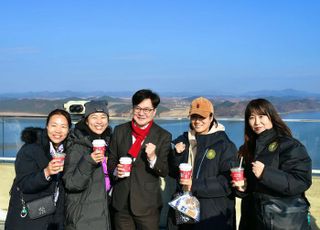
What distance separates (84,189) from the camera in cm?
337

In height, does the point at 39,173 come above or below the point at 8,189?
above

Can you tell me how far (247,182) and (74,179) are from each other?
4.68 ft

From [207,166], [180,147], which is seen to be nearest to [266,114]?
[207,166]

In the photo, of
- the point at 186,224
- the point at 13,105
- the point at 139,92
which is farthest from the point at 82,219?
the point at 13,105

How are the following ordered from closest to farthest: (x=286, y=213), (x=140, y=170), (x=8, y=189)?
1. (x=286, y=213)
2. (x=140, y=170)
3. (x=8, y=189)

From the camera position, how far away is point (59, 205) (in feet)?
11.4

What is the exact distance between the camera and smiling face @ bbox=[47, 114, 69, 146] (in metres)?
3.53

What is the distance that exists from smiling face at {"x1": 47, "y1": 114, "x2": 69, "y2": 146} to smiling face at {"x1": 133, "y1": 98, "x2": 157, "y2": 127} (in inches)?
24.8

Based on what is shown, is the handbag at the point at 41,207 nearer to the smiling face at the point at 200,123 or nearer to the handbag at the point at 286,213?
the smiling face at the point at 200,123

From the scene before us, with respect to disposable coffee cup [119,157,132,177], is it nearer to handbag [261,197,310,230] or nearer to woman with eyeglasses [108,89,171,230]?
woman with eyeglasses [108,89,171,230]

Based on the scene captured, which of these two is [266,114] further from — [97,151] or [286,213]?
[97,151]

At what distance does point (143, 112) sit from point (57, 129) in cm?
76

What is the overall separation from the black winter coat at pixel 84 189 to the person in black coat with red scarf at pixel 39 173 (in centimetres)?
13

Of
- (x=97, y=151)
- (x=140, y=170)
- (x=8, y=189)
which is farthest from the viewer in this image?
(x=8, y=189)
